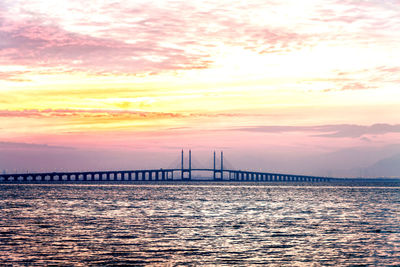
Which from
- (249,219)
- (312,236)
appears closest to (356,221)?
(249,219)

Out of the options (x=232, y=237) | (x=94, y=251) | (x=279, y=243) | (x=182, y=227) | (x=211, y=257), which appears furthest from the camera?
(x=182, y=227)

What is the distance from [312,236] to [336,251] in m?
7.58

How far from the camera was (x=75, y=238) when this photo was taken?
3769cm

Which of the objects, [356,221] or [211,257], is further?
[356,221]

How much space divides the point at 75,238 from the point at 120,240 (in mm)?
3181

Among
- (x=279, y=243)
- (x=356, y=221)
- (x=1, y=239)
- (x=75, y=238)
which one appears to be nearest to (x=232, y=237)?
(x=279, y=243)

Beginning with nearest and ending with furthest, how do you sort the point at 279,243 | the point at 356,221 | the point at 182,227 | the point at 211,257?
the point at 211,257 < the point at 279,243 < the point at 182,227 < the point at 356,221

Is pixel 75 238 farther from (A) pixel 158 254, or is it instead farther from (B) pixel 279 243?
(B) pixel 279 243

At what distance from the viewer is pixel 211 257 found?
29828 millimetres

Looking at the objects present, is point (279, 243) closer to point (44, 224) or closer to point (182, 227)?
point (182, 227)

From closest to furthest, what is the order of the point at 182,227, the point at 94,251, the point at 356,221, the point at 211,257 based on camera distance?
1. the point at 211,257
2. the point at 94,251
3. the point at 182,227
4. the point at 356,221

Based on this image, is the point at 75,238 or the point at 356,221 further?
the point at 356,221

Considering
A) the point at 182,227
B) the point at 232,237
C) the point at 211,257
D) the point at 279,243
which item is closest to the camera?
the point at 211,257

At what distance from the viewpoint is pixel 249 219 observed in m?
55.3
